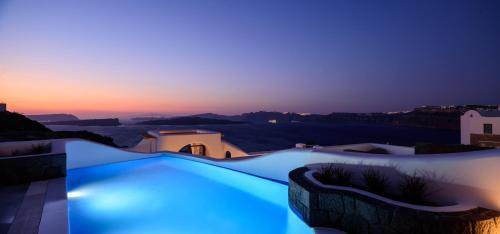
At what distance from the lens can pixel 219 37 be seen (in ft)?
49.9

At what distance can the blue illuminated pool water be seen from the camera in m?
4.26

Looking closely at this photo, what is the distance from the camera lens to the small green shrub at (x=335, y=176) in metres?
3.83

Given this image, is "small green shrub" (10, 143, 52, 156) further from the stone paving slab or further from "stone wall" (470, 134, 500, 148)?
"stone wall" (470, 134, 500, 148)

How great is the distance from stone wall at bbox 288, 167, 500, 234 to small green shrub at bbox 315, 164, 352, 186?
0.36 metres

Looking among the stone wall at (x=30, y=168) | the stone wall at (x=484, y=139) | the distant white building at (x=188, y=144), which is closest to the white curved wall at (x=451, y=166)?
the stone wall at (x=30, y=168)

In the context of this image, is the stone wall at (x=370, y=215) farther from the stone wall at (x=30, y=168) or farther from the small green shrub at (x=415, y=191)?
the stone wall at (x=30, y=168)

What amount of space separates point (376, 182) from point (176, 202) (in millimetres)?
3967

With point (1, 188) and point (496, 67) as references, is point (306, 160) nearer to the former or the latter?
point (1, 188)

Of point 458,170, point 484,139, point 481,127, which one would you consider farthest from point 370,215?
point 481,127

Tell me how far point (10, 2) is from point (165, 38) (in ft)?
20.1

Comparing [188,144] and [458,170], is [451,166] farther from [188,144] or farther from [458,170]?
[188,144]

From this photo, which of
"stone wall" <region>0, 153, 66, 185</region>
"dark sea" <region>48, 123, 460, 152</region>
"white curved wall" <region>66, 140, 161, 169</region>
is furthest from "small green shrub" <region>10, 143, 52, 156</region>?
"dark sea" <region>48, 123, 460, 152</region>

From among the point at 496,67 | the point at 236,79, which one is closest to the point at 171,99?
the point at 236,79

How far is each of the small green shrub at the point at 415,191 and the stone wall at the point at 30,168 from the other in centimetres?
677
